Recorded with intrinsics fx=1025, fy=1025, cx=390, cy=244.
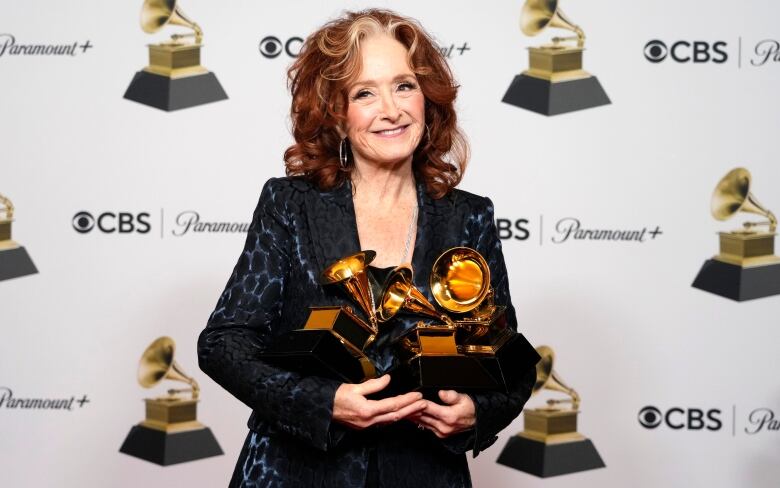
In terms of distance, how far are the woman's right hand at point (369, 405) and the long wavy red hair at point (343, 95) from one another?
1.39ft

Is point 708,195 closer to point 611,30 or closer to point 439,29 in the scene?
point 611,30

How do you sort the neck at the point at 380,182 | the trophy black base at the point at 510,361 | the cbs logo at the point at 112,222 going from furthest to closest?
the cbs logo at the point at 112,222 → the neck at the point at 380,182 → the trophy black base at the point at 510,361

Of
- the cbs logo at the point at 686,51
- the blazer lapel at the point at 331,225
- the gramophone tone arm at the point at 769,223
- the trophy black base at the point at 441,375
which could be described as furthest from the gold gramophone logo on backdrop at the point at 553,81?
the trophy black base at the point at 441,375

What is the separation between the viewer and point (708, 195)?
10.7 ft

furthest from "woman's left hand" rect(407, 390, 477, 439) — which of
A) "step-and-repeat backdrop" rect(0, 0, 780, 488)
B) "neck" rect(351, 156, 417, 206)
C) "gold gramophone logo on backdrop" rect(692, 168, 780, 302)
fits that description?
"gold gramophone logo on backdrop" rect(692, 168, 780, 302)

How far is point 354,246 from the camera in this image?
175 centimetres

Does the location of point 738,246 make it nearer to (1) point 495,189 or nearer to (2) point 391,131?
(1) point 495,189

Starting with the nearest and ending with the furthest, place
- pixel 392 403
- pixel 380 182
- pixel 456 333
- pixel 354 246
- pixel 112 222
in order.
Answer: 1. pixel 392 403
2. pixel 456 333
3. pixel 354 246
4. pixel 380 182
5. pixel 112 222

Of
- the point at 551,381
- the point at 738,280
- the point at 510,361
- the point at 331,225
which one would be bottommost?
the point at 551,381

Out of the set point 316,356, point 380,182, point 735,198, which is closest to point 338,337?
point 316,356

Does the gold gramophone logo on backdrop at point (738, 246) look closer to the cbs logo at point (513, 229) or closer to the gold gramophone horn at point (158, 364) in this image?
the cbs logo at point (513, 229)

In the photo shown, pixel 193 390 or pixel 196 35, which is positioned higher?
pixel 196 35

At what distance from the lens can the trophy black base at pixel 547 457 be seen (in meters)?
3.29

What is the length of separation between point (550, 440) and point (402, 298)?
1784 mm
